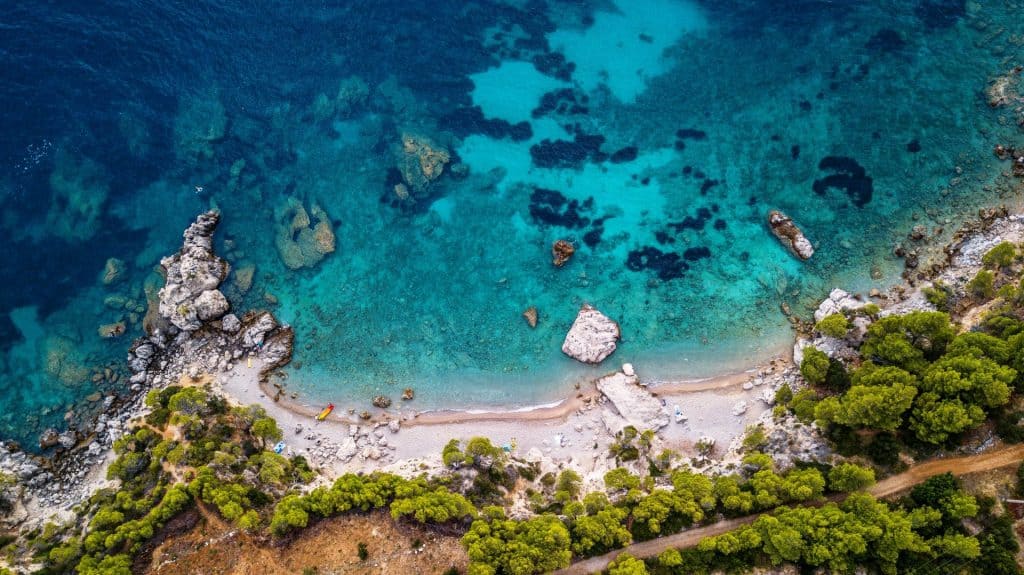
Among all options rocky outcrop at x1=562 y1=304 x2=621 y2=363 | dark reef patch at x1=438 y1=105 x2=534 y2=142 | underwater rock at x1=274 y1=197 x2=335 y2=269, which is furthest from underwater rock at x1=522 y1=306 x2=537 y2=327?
underwater rock at x1=274 y1=197 x2=335 y2=269

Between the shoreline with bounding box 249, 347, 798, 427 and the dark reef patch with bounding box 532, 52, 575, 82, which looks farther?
the dark reef patch with bounding box 532, 52, 575, 82

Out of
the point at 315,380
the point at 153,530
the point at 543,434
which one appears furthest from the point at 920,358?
the point at 153,530

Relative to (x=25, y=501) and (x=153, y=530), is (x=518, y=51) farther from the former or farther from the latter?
(x=25, y=501)

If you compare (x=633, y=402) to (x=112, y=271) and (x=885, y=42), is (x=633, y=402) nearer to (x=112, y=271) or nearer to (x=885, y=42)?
(x=885, y=42)

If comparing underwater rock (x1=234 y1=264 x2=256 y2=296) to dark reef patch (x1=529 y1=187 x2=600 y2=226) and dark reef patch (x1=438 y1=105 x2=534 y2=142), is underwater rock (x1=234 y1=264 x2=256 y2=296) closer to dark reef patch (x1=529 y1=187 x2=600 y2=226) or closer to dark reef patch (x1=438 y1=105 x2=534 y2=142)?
dark reef patch (x1=438 y1=105 x2=534 y2=142)

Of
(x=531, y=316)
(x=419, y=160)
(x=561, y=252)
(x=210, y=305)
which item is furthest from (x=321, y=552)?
(x=419, y=160)

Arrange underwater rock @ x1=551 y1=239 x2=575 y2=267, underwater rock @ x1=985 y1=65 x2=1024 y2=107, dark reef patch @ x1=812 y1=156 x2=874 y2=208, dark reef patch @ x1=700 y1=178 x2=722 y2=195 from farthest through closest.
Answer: dark reef patch @ x1=700 y1=178 x2=722 y2=195 < underwater rock @ x1=551 y1=239 x2=575 y2=267 < dark reef patch @ x1=812 y1=156 x2=874 y2=208 < underwater rock @ x1=985 y1=65 x2=1024 y2=107
